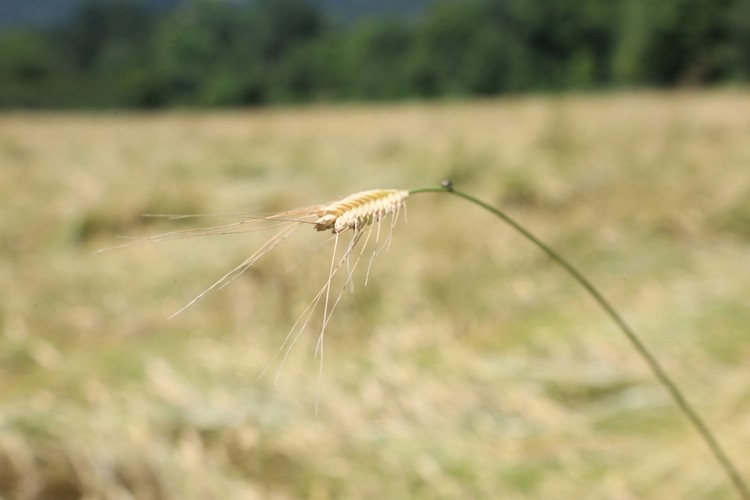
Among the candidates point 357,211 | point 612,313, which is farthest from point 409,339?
point 357,211

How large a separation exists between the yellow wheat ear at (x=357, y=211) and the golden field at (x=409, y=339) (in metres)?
0.05

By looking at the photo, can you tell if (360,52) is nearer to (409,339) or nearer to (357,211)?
(409,339)

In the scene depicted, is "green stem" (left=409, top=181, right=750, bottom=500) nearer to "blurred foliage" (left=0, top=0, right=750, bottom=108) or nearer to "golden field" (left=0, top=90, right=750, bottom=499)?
"golden field" (left=0, top=90, right=750, bottom=499)

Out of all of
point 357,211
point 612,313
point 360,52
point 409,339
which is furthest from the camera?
point 360,52

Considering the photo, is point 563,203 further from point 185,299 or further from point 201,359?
point 201,359

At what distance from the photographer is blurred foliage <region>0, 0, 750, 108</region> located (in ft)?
53.9

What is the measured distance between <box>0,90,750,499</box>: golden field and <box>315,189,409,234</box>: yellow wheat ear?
0.18ft

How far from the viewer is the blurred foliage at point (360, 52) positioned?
1644 cm

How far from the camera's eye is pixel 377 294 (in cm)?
274

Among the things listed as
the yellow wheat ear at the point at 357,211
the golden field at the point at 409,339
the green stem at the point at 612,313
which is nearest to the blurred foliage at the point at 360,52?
the golden field at the point at 409,339

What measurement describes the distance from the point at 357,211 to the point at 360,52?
2591 centimetres

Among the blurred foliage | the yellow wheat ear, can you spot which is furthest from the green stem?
the blurred foliage

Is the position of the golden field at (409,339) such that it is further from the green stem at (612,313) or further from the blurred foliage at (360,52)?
the blurred foliage at (360,52)

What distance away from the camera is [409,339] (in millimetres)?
2400
